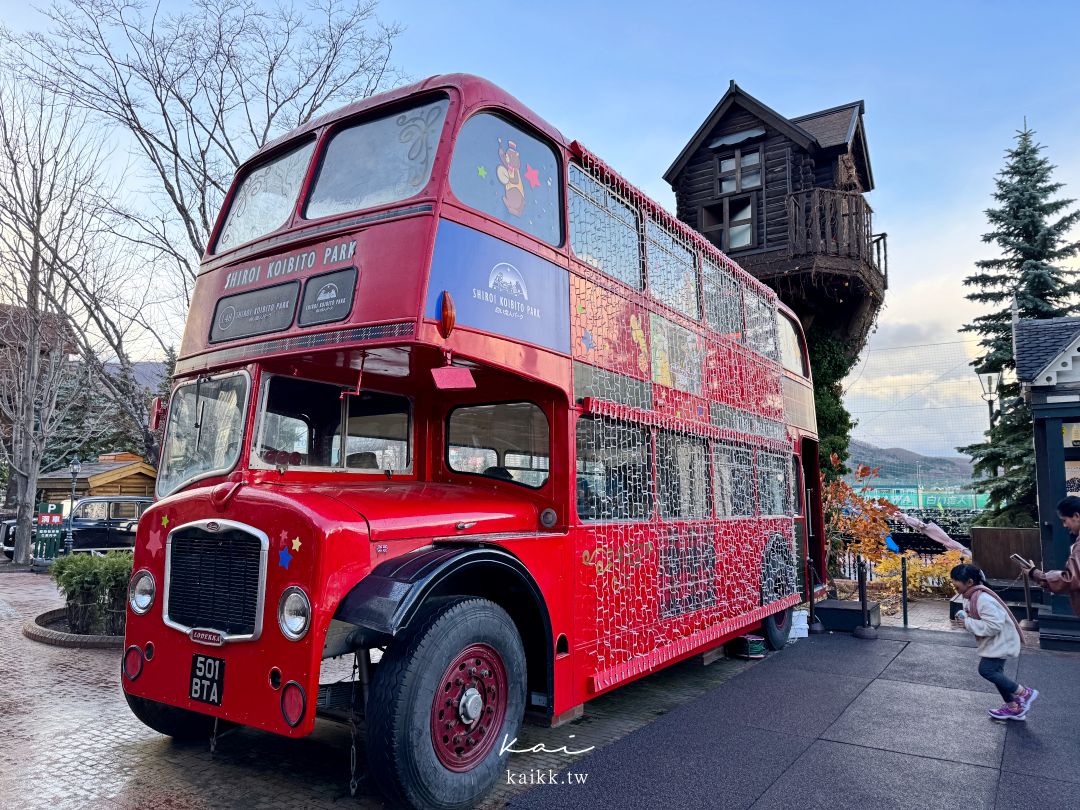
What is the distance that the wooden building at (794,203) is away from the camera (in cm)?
1450

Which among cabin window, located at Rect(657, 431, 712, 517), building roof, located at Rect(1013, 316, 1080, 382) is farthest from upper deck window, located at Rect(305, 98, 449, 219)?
building roof, located at Rect(1013, 316, 1080, 382)

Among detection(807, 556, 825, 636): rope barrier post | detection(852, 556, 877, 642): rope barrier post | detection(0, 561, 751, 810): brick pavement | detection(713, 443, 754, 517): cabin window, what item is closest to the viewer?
detection(0, 561, 751, 810): brick pavement

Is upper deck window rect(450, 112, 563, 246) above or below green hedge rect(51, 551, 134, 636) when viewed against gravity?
above

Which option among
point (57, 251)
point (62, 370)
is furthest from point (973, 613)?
point (62, 370)

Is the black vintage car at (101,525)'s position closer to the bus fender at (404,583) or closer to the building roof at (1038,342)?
the bus fender at (404,583)

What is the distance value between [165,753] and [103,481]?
18358 mm

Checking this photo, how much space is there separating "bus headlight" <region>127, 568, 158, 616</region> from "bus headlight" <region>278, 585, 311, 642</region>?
3.66 ft

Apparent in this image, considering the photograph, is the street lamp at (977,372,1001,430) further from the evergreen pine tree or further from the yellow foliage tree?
the yellow foliage tree

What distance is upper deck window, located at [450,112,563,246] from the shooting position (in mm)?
4223

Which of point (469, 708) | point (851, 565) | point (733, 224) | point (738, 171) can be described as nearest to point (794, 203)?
point (733, 224)

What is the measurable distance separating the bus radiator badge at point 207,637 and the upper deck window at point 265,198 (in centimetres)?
253

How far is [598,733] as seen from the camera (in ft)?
16.8

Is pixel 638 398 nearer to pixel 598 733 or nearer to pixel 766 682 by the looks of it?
pixel 598 733

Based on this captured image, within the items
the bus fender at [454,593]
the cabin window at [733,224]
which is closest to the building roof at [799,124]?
the cabin window at [733,224]
